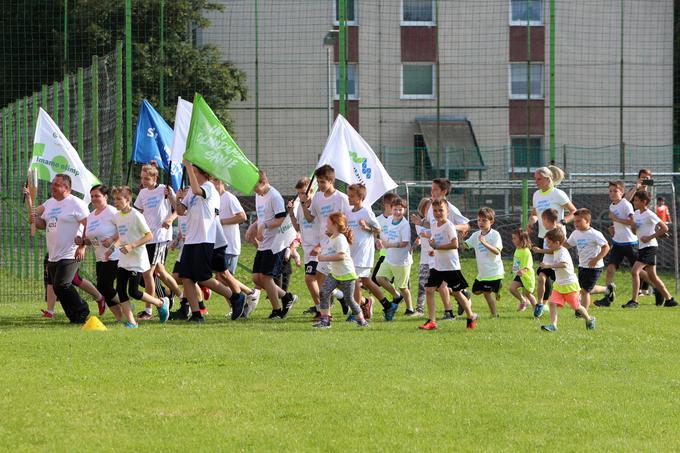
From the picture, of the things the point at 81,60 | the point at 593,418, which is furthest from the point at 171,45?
the point at 593,418

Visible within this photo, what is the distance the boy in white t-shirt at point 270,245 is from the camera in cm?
1514

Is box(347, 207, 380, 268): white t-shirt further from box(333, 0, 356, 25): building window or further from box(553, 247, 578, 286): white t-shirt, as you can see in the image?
box(333, 0, 356, 25): building window

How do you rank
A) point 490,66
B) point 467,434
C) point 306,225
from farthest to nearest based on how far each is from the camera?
point 490,66 → point 306,225 → point 467,434

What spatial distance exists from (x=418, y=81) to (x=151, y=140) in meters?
13.4

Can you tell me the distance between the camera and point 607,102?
1144 inches

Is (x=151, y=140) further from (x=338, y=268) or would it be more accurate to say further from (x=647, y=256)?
(x=647, y=256)

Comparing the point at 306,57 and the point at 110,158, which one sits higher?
the point at 306,57

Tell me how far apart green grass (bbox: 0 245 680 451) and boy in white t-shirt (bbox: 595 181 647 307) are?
13.5 ft

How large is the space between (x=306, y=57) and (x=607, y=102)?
8739 mm

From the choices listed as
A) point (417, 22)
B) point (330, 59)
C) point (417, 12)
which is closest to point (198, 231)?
point (330, 59)

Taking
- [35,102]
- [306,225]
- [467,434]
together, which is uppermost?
[35,102]

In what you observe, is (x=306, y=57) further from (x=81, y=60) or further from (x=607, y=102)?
(x=607, y=102)

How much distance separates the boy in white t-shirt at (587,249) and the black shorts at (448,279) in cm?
216

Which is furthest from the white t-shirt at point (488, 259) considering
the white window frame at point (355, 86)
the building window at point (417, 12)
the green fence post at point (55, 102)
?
the building window at point (417, 12)
